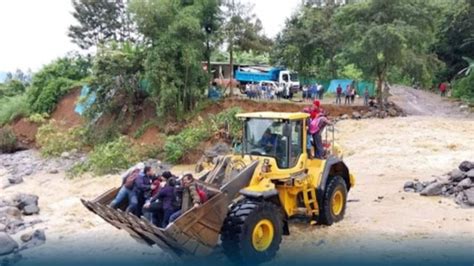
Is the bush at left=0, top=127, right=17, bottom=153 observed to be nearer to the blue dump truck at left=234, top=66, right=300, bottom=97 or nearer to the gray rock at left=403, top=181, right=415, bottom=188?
the blue dump truck at left=234, top=66, right=300, bottom=97

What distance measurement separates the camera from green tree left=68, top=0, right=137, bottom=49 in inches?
2181

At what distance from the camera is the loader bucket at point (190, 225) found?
28.8 ft

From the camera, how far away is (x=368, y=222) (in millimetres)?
12641

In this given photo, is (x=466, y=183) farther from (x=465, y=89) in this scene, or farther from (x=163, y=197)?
(x=465, y=89)

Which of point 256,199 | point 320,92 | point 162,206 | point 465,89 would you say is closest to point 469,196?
point 256,199

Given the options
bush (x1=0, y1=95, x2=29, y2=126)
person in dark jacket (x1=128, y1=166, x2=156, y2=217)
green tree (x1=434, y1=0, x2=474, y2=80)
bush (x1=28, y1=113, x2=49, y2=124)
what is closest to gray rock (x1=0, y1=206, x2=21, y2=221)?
person in dark jacket (x1=128, y1=166, x2=156, y2=217)

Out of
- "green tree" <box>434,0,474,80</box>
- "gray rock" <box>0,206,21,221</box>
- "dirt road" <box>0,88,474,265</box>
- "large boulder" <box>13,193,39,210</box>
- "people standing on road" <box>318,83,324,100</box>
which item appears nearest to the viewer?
"dirt road" <box>0,88,474,265</box>

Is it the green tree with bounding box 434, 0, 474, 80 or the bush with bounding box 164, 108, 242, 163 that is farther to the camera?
the green tree with bounding box 434, 0, 474, 80

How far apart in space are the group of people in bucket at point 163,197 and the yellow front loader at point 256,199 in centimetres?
30

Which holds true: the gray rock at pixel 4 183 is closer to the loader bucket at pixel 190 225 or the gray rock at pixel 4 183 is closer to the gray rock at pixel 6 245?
the gray rock at pixel 6 245

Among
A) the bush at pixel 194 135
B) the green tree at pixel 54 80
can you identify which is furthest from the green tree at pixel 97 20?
the bush at pixel 194 135

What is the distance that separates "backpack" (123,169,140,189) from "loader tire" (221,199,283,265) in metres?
1.95

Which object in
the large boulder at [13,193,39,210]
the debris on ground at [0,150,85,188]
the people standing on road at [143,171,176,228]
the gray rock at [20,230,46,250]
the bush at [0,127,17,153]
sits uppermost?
the people standing on road at [143,171,176,228]

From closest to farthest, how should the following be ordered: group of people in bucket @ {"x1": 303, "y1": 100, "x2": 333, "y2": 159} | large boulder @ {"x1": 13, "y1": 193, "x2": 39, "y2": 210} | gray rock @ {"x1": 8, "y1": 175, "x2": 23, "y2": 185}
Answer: group of people in bucket @ {"x1": 303, "y1": 100, "x2": 333, "y2": 159}, large boulder @ {"x1": 13, "y1": 193, "x2": 39, "y2": 210}, gray rock @ {"x1": 8, "y1": 175, "x2": 23, "y2": 185}
